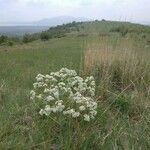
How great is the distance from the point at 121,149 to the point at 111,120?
73 cm

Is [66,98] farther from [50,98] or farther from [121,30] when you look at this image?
[121,30]

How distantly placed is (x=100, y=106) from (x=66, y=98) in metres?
0.71

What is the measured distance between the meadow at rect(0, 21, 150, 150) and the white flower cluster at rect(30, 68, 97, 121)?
16cm

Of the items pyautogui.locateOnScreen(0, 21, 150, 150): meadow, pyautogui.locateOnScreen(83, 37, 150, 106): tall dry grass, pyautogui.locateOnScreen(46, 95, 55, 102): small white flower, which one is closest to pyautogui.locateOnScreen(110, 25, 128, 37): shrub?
pyautogui.locateOnScreen(0, 21, 150, 150): meadow

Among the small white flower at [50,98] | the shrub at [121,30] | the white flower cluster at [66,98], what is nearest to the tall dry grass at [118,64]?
the shrub at [121,30]

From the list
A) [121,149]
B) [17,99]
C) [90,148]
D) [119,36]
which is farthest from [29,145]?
[119,36]

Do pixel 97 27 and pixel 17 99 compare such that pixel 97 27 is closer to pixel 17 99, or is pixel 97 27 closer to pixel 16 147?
pixel 17 99

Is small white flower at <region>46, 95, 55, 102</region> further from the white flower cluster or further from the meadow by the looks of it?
the meadow

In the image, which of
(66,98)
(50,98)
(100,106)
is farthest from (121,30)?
(50,98)

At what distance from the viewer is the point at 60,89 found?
440cm

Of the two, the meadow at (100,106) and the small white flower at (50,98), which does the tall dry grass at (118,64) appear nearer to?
the meadow at (100,106)

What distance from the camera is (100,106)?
489 cm

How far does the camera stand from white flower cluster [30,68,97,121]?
385cm

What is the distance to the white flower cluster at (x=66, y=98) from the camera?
151 inches
